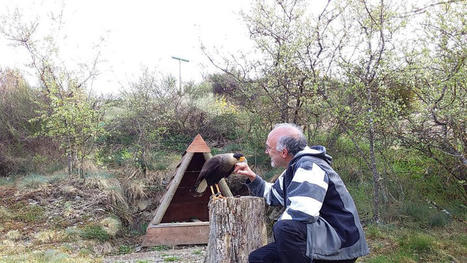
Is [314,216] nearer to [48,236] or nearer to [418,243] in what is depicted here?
[418,243]

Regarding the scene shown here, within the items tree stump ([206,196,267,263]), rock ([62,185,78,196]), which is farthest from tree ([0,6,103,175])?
tree stump ([206,196,267,263])

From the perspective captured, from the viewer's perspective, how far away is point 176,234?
23.4 feet

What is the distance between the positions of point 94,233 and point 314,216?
5.92 metres

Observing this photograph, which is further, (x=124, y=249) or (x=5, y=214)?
(x=5, y=214)

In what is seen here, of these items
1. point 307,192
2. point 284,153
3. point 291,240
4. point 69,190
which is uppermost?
point 284,153

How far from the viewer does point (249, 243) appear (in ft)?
12.2

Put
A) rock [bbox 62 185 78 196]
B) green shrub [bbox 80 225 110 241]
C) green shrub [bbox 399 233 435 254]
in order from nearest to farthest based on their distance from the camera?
green shrub [bbox 399 233 435 254], green shrub [bbox 80 225 110 241], rock [bbox 62 185 78 196]

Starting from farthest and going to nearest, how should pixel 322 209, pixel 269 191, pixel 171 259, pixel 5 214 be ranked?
pixel 5 214
pixel 171 259
pixel 269 191
pixel 322 209

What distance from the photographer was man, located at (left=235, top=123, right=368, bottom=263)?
2.49 m

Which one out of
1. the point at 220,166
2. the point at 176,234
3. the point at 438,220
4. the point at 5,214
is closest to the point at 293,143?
the point at 220,166

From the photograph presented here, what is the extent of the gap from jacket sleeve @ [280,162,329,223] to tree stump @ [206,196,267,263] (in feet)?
3.76

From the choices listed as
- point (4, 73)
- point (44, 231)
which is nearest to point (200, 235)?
point (44, 231)

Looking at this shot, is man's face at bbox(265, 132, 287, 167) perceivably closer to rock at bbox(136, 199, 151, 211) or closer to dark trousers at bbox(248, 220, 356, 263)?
dark trousers at bbox(248, 220, 356, 263)

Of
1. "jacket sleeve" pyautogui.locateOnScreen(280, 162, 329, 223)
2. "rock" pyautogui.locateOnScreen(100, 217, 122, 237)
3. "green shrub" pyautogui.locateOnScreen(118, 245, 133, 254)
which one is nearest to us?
"jacket sleeve" pyautogui.locateOnScreen(280, 162, 329, 223)
